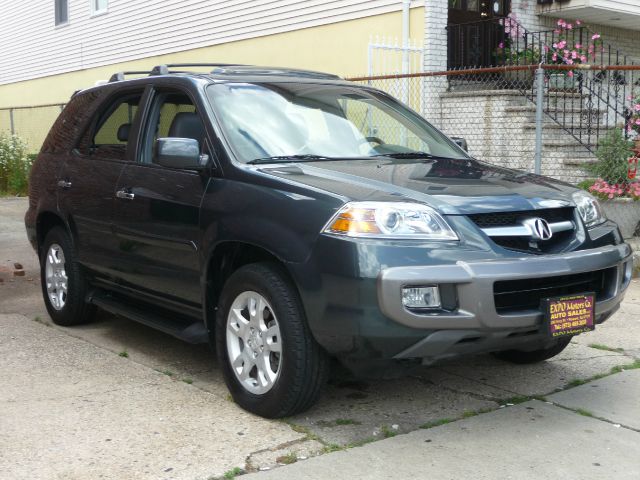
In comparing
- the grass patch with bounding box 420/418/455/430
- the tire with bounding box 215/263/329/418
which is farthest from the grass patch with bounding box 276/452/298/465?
the grass patch with bounding box 420/418/455/430

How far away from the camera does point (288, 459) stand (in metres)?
3.81

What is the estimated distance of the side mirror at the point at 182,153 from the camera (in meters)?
4.59

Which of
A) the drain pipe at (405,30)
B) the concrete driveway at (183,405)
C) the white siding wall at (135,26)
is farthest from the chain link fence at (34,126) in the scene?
the concrete driveway at (183,405)

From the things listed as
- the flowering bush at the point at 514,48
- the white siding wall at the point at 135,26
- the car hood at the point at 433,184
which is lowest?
the car hood at the point at 433,184

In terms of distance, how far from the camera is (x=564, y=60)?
41.8 ft

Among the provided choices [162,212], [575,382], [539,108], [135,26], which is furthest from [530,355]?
[135,26]

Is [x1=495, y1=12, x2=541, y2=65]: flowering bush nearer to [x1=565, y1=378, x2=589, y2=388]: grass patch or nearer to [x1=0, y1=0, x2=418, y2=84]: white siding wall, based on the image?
[x1=0, y1=0, x2=418, y2=84]: white siding wall

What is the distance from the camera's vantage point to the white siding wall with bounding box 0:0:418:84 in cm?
1482

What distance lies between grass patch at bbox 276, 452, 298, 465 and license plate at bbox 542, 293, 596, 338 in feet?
4.37

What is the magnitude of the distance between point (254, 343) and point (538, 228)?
1525mm

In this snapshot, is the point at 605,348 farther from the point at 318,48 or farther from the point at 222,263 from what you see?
the point at 318,48

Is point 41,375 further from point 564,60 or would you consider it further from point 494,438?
point 564,60

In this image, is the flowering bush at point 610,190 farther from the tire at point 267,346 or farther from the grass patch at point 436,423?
the tire at point 267,346

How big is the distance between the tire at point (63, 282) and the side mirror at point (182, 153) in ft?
5.85
